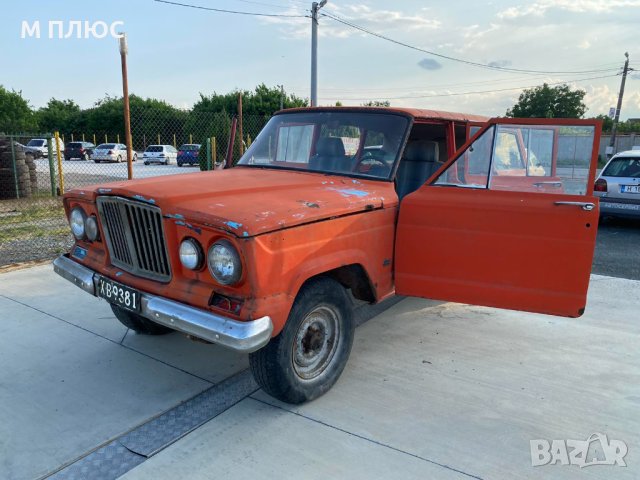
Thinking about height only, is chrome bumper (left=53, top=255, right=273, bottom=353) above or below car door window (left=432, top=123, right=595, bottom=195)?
below

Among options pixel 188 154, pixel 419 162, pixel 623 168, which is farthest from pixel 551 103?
pixel 419 162

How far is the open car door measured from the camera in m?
3.20

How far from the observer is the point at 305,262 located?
283 centimetres

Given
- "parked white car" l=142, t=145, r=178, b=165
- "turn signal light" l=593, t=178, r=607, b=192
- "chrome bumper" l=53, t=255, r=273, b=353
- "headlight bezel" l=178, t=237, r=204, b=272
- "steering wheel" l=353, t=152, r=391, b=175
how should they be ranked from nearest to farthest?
"chrome bumper" l=53, t=255, r=273, b=353, "headlight bezel" l=178, t=237, r=204, b=272, "steering wheel" l=353, t=152, r=391, b=175, "turn signal light" l=593, t=178, r=607, b=192, "parked white car" l=142, t=145, r=178, b=165

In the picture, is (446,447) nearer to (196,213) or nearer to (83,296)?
(196,213)

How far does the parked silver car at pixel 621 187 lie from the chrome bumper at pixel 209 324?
8.50 meters

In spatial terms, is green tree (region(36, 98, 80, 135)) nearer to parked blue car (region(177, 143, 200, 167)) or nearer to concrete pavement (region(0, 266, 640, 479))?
parked blue car (region(177, 143, 200, 167))

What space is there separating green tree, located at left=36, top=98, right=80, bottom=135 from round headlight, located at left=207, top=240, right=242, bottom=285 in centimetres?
5067

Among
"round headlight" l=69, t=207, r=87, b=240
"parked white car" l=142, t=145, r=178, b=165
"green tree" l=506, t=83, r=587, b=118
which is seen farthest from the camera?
"green tree" l=506, t=83, r=587, b=118

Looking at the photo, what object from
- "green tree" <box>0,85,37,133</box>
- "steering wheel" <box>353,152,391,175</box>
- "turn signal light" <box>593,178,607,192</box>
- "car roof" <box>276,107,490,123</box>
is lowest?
"turn signal light" <box>593,178,607,192</box>

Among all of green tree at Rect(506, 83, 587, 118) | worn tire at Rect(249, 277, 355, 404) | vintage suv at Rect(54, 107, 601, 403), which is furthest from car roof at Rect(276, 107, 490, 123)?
green tree at Rect(506, 83, 587, 118)

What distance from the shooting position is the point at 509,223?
129 inches

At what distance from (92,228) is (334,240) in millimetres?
1710

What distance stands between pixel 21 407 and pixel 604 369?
404 cm
